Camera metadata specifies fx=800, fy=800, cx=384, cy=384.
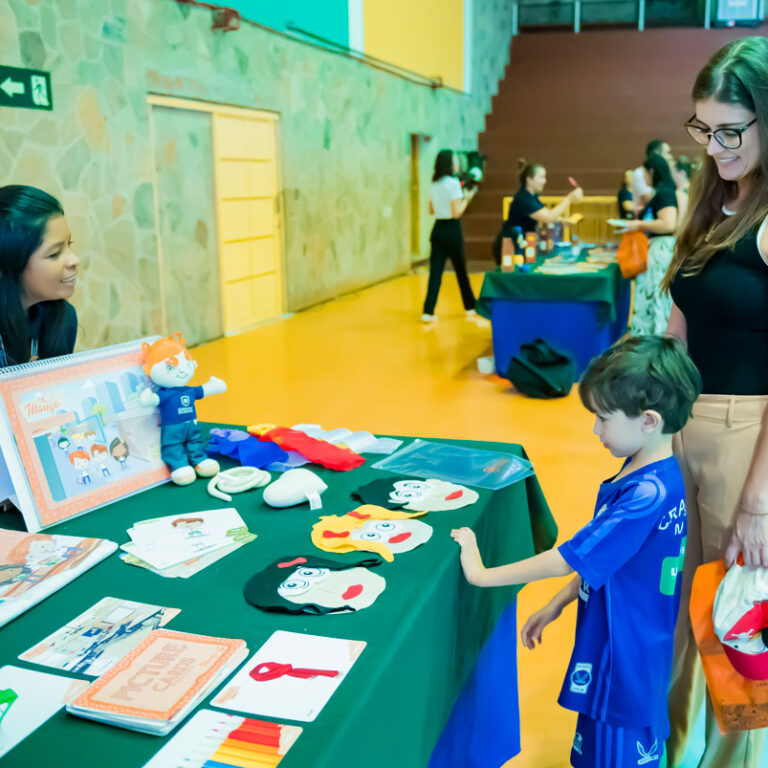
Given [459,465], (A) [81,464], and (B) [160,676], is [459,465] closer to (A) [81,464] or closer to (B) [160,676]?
(A) [81,464]

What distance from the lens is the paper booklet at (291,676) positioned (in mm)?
939

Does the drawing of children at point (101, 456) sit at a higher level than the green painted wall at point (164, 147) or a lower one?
lower

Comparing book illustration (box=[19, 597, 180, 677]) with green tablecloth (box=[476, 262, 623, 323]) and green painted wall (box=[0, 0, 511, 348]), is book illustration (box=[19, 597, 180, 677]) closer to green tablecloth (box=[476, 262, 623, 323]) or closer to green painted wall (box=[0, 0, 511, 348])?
green painted wall (box=[0, 0, 511, 348])

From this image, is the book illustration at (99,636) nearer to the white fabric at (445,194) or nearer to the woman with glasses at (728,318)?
the woman with glasses at (728,318)

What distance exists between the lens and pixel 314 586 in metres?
1.20

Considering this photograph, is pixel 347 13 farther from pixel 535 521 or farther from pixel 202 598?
pixel 202 598

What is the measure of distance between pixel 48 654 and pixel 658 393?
3.24ft

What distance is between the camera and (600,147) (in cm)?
1299

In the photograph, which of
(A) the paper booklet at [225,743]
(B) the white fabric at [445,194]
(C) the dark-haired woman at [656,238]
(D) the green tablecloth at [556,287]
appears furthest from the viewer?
(B) the white fabric at [445,194]

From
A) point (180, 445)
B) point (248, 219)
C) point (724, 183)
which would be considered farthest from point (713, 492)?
point (248, 219)

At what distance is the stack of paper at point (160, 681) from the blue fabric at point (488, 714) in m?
0.55

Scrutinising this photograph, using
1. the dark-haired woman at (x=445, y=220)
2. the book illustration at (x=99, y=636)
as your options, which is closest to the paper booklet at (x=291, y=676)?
the book illustration at (x=99, y=636)

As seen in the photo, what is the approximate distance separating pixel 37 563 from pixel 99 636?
258 mm

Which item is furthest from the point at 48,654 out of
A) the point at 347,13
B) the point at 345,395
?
the point at 347,13
